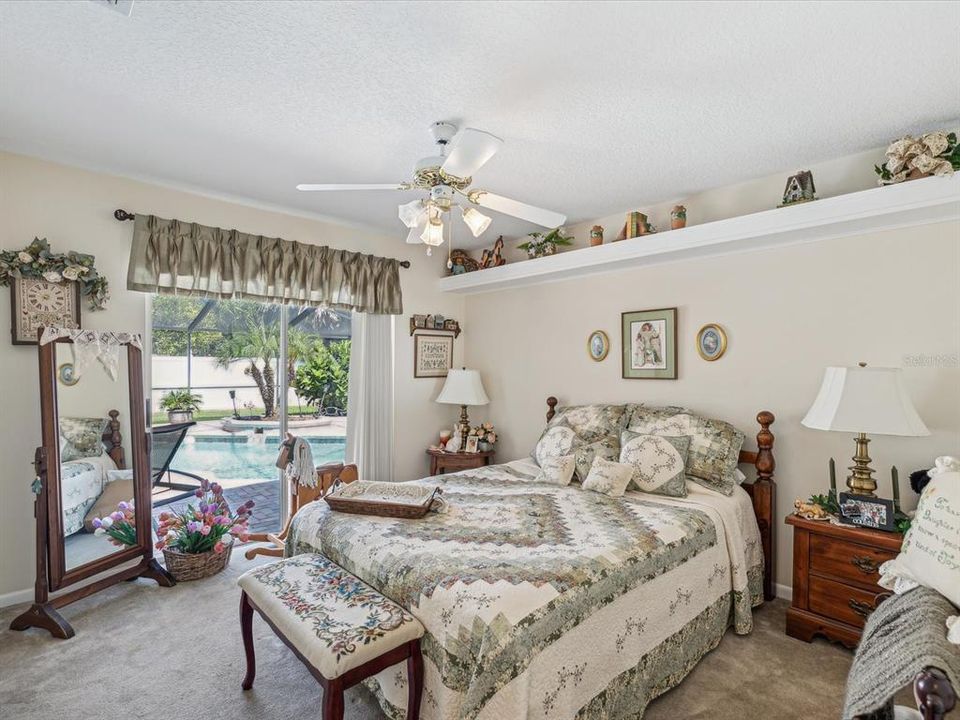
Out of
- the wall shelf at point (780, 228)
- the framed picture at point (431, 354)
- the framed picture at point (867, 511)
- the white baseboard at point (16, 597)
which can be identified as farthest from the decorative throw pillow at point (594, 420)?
the white baseboard at point (16, 597)

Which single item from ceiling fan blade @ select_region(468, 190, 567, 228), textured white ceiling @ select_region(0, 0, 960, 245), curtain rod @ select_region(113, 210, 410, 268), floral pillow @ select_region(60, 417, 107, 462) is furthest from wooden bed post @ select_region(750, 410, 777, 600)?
curtain rod @ select_region(113, 210, 410, 268)

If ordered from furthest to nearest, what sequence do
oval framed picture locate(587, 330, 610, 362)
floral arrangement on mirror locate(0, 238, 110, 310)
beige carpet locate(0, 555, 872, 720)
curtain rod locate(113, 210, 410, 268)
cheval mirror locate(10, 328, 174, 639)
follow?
1. oval framed picture locate(587, 330, 610, 362)
2. curtain rod locate(113, 210, 410, 268)
3. floral arrangement on mirror locate(0, 238, 110, 310)
4. cheval mirror locate(10, 328, 174, 639)
5. beige carpet locate(0, 555, 872, 720)

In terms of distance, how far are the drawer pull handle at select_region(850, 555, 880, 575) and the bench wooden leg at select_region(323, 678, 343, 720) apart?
2268 millimetres

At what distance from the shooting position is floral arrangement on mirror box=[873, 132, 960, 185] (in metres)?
2.12

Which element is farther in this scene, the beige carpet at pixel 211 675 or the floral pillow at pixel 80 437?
the floral pillow at pixel 80 437

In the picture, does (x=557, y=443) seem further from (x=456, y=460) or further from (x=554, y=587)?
(x=554, y=587)

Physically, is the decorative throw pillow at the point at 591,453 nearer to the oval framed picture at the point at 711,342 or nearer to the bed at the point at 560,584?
the bed at the point at 560,584

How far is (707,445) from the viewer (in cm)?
284

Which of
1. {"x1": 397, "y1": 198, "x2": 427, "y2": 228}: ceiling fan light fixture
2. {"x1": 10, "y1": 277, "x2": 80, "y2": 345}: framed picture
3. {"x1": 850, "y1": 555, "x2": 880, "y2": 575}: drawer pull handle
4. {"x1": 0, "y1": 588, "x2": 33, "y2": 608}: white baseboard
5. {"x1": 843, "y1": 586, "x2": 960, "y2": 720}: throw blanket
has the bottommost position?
{"x1": 0, "y1": 588, "x2": 33, "y2": 608}: white baseboard

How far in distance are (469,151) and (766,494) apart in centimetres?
248

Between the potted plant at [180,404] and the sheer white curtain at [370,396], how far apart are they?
1.10m

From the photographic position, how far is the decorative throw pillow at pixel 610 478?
8.93 feet

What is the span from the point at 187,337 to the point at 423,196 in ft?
6.34

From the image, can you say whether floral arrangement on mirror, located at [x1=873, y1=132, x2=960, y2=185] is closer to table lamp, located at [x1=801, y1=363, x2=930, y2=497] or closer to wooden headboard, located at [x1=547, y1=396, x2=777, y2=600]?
table lamp, located at [x1=801, y1=363, x2=930, y2=497]
